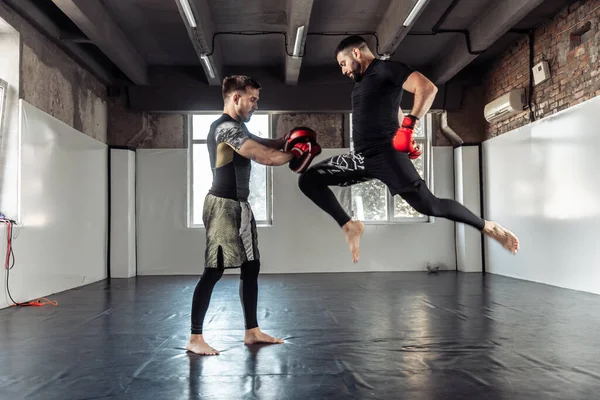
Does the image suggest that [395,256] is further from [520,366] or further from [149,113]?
[520,366]

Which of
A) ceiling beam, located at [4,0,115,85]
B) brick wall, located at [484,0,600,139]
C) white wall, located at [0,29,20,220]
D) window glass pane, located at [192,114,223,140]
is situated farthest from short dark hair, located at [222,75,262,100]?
window glass pane, located at [192,114,223,140]

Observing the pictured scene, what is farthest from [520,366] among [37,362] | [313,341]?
[37,362]

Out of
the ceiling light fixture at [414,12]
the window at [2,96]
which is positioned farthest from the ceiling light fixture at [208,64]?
the ceiling light fixture at [414,12]

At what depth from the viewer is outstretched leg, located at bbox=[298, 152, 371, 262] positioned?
3186 mm

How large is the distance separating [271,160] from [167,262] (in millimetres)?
6655

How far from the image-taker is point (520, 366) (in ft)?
8.88

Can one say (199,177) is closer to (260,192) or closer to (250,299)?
(260,192)

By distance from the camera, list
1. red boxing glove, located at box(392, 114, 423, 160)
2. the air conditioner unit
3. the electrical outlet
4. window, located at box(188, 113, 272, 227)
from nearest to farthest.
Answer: red boxing glove, located at box(392, 114, 423, 160)
the electrical outlet
the air conditioner unit
window, located at box(188, 113, 272, 227)

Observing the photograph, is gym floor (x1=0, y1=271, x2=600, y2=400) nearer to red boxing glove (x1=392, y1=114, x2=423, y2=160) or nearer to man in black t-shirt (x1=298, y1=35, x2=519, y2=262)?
man in black t-shirt (x1=298, y1=35, x2=519, y2=262)

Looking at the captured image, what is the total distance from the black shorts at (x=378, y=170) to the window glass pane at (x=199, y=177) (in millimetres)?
6300

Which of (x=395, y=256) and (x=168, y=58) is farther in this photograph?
(x=395, y=256)

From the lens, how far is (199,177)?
9305 mm

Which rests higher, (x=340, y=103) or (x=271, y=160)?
(x=340, y=103)

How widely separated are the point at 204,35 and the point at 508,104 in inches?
166
